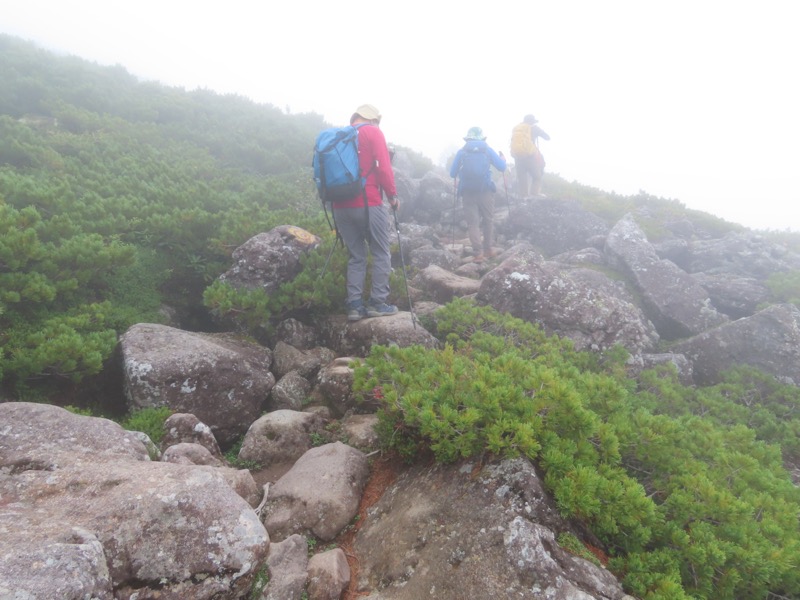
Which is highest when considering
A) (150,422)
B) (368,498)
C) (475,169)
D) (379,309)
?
(475,169)

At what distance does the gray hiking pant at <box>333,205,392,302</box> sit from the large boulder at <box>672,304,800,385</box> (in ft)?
20.6

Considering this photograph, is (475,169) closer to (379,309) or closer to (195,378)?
(379,309)

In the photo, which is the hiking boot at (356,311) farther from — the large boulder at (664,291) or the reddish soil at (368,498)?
the large boulder at (664,291)

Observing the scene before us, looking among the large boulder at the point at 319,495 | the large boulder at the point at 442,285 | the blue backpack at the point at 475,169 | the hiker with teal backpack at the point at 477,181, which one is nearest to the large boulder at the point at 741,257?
the hiker with teal backpack at the point at 477,181

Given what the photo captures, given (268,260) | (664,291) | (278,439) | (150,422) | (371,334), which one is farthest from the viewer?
(664,291)

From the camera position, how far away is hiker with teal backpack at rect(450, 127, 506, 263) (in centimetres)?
1222

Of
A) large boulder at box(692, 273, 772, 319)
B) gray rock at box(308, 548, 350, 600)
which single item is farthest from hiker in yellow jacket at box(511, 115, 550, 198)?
gray rock at box(308, 548, 350, 600)

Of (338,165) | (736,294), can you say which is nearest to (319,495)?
(338,165)

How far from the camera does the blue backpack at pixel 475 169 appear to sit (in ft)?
40.1

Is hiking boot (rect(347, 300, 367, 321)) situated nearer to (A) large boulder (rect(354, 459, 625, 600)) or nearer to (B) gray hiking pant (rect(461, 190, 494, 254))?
(A) large boulder (rect(354, 459, 625, 600))

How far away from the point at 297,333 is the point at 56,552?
5.52 m

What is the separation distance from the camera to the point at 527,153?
17.9m

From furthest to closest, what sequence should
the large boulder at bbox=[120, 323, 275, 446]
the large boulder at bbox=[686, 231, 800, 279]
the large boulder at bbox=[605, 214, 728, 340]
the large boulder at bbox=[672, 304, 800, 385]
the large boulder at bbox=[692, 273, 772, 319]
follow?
1. the large boulder at bbox=[686, 231, 800, 279]
2. the large boulder at bbox=[692, 273, 772, 319]
3. the large boulder at bbox=[605, 214, 728, 340]
4. the large boulder at bbox=[672, 304, 800, 385]
5. the large boulder at bbox=[120, 323, 275, 446]

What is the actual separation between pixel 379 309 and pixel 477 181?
20.6 feet
